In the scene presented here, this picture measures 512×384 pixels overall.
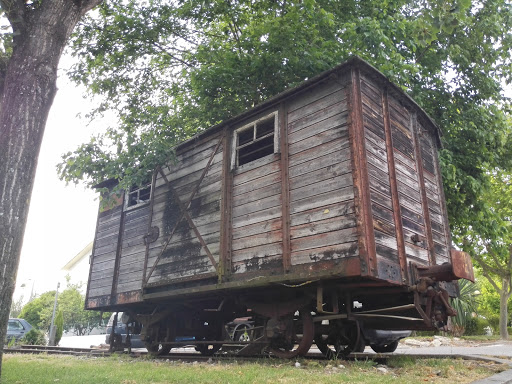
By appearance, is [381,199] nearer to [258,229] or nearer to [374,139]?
[374,139]

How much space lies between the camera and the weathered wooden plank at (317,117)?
22.3 feet

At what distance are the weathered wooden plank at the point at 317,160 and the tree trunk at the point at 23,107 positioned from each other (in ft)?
12.6

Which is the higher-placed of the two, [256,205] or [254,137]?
[254,137]

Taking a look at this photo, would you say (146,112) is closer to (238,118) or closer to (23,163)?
(238,118)

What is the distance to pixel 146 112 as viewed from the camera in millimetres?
14102

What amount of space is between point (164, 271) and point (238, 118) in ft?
11.8

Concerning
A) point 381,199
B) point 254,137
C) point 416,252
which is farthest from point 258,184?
point 416,252

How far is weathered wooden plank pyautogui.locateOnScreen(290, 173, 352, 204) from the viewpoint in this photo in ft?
20.6

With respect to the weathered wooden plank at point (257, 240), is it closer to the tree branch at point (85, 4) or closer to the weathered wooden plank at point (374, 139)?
the weathered wooden plank at point (374, 139)

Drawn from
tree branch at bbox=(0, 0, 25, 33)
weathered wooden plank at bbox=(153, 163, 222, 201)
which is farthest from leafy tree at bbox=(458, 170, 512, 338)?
tree branch at bbox=(0, 0, 25, 33)

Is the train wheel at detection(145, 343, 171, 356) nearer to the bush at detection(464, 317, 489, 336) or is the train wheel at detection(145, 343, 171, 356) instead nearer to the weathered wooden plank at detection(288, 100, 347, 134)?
the weathered wooden plank at detection(288, 100, 347, 134)

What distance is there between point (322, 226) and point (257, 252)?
4.53ft

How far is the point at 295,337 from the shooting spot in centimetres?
686

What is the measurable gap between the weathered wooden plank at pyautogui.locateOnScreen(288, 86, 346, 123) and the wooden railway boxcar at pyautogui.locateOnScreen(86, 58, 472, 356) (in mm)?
21
